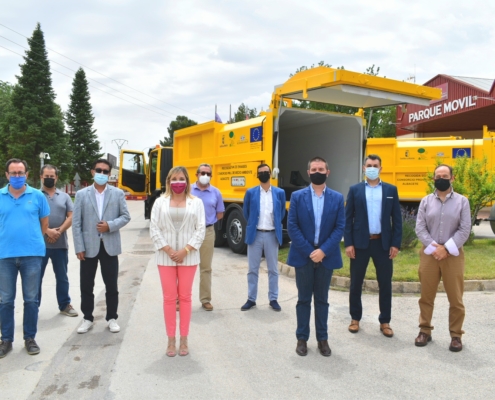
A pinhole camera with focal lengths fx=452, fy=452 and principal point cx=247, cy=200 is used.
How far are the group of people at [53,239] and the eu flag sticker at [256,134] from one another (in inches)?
172

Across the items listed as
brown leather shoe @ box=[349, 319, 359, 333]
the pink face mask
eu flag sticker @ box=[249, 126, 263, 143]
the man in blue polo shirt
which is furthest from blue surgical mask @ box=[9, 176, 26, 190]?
eu flag sticker @ box=[249, 126, 263, 143]

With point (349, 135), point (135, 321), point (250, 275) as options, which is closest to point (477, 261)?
point (349, 135)

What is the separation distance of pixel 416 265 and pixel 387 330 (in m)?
3.15

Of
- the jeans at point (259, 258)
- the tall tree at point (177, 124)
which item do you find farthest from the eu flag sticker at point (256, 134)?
the tall tree at point (177, 124)

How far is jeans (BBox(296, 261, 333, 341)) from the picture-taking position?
444 cm

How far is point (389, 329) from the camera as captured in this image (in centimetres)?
489

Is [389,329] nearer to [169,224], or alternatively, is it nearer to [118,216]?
[169,224]

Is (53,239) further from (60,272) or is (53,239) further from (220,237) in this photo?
(220,237)

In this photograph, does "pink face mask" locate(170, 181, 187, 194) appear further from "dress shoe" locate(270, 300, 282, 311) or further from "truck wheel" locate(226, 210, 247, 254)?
"truck wheel" locate(226, 210, 247, 254)

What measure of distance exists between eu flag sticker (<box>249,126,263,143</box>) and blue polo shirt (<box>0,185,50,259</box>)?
5.29 m

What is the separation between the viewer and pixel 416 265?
25.3 ft

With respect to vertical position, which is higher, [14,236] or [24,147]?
[24,147]

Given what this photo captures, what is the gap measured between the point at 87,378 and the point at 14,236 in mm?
1557

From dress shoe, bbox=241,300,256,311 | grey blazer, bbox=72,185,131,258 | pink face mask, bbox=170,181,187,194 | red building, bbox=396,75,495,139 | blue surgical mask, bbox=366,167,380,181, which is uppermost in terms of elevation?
red building, bbox=396,75,495,139
